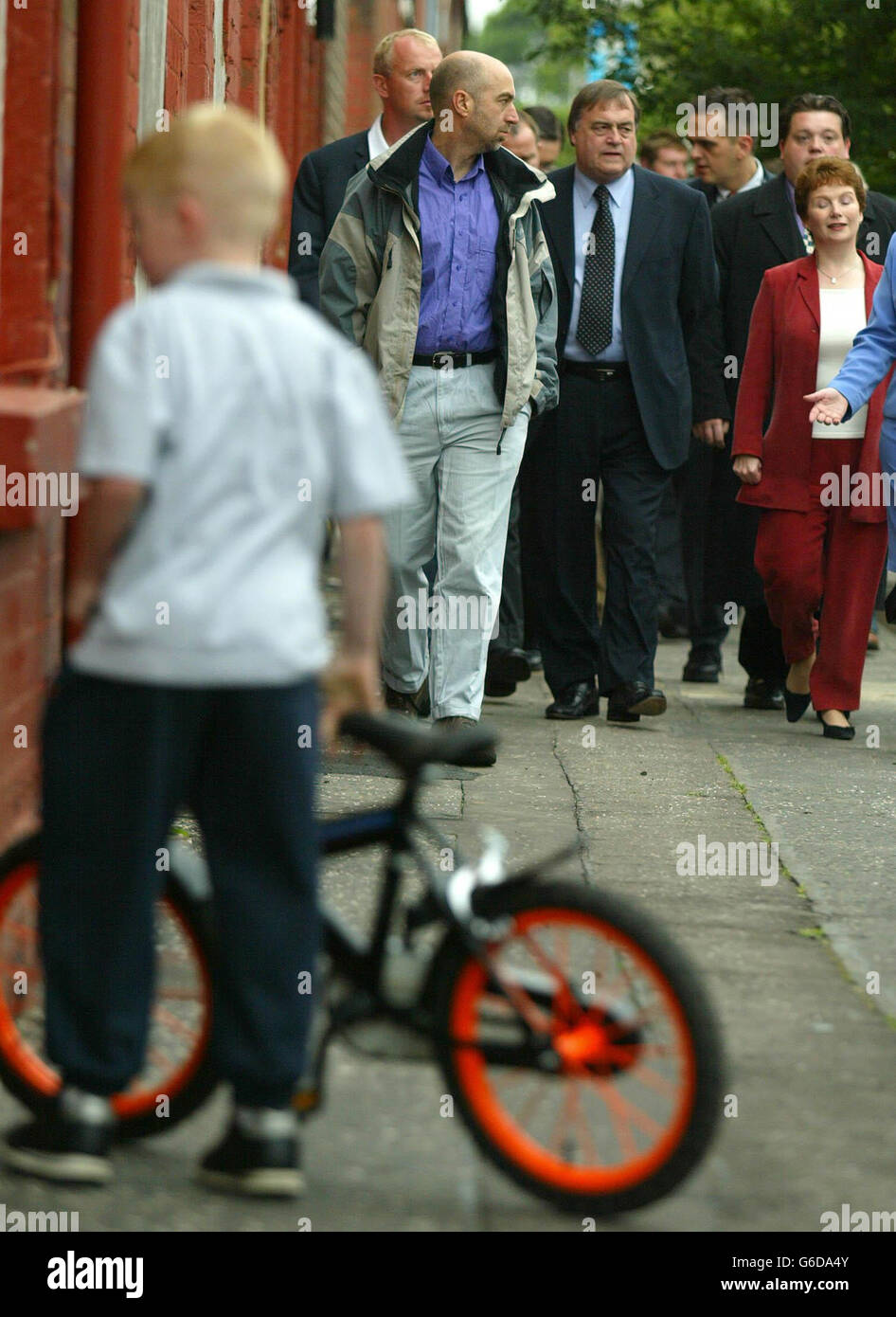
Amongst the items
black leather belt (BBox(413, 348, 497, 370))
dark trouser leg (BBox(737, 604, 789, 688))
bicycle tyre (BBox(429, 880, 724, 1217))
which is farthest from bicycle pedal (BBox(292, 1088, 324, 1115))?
dark trouser leg (BBox(737, 604, 789, 688))

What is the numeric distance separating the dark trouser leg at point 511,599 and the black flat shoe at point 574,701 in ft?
3.16

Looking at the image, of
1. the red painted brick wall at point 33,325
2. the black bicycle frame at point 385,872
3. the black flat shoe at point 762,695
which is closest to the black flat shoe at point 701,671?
the black flat shoe at point 762,695

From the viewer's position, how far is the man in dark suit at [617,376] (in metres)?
8.99

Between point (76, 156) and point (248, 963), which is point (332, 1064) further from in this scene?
point (76, 156)

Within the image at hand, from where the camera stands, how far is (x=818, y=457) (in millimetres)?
9125

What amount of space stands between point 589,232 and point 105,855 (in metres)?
5.67

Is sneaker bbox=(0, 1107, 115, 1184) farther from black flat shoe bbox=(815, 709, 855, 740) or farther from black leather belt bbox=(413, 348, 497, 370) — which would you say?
black flat shoe bbox=(815, 709, 855, 740)

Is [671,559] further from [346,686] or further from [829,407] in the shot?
[346,686]

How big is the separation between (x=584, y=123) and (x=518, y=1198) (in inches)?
231

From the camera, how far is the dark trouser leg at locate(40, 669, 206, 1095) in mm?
3781

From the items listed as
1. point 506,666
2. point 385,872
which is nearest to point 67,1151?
point 385,872

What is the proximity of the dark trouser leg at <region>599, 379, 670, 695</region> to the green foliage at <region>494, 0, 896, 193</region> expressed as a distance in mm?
7127

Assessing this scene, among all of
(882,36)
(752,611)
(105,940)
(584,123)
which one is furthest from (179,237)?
(882,36)
